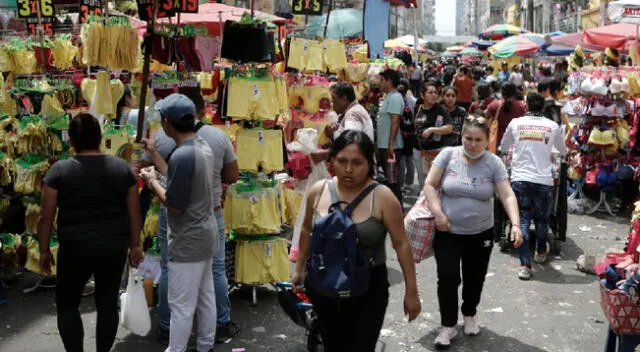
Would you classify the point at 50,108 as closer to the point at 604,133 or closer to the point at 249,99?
the point at 249,99

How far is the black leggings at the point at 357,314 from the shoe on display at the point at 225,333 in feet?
6.38

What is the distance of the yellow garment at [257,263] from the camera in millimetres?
6172

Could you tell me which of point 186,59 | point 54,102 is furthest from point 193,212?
point 54,102

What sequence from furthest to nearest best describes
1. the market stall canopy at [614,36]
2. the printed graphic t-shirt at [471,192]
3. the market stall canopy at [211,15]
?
the market stall canopy at [614,36], the market stall canopy at [211,15], the printed graphic t-shirt at [471,192]

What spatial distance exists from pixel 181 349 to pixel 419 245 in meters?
1.88

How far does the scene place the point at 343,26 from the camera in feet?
52.6

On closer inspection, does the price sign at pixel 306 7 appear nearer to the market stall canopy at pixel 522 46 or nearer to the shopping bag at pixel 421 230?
the shopping bag at pixel 421 230

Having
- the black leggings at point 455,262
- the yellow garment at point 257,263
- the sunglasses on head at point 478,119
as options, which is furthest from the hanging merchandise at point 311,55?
the black leggings at point 455,262

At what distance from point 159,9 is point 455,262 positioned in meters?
3.44

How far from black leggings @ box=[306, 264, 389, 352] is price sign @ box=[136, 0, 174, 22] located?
3.51 meters

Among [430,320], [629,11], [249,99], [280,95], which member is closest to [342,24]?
[629,11]

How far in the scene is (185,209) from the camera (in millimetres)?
4426

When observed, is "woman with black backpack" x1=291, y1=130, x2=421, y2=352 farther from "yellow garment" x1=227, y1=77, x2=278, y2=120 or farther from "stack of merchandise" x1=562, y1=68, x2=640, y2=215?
"stack of merchandise" x1=562, y1=68, x2=640, y2=215

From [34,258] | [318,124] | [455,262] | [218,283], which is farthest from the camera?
[318,124]
